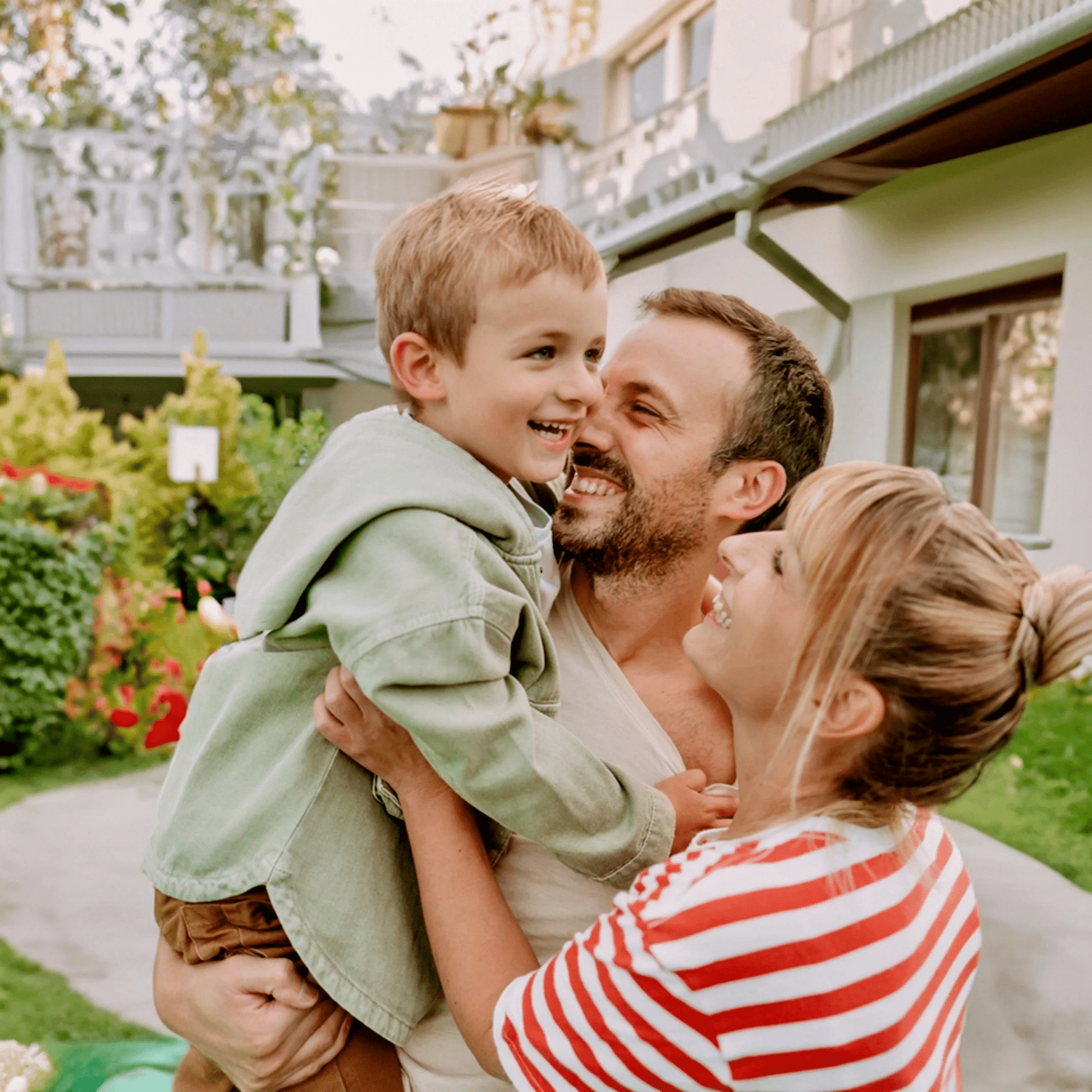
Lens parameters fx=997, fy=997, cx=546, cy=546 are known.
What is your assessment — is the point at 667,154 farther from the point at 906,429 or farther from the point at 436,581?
the point at 436,581

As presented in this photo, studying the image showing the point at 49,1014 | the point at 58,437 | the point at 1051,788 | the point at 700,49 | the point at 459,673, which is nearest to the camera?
the point at 459,673

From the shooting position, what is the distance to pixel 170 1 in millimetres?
6664

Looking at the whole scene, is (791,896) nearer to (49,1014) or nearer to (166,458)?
(49,1014)

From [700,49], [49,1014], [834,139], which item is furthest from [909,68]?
[49,1014]

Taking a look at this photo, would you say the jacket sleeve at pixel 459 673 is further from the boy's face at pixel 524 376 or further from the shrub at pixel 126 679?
the shrub at pixel 126 679

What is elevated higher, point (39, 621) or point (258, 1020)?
point (258, 1020)

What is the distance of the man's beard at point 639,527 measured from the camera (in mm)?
1382

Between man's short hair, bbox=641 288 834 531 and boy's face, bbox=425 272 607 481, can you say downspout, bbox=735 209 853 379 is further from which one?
boy's face, bbox=425 272 607 481

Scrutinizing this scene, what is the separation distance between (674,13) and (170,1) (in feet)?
14.0

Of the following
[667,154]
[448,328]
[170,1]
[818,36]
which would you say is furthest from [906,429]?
[170,1]

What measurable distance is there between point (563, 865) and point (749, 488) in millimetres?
605

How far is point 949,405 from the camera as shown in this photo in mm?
2941

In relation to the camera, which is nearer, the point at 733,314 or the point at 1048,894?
the point at 733,314

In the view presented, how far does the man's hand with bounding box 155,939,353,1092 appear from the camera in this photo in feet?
3.50
